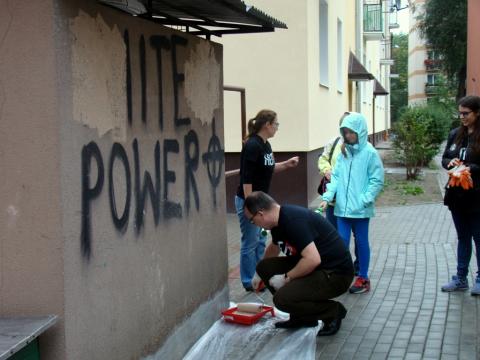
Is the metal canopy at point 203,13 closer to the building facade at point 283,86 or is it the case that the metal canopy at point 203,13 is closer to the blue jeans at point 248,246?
the blue jeans at point 248,246

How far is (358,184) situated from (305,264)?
1.72m

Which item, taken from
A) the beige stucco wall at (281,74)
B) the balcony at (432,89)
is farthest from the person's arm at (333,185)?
the balcony at (432,89)

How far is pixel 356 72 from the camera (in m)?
18.8

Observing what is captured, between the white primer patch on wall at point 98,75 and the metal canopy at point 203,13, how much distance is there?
21cm

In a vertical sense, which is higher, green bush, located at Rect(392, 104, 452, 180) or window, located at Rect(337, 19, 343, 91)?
window, located at Rect(337, 19, 343, 91)

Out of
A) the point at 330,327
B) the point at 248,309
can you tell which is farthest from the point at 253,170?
the point at 330,327

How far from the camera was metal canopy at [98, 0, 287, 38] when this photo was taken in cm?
396

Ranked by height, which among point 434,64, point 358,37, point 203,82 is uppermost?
point 434,64

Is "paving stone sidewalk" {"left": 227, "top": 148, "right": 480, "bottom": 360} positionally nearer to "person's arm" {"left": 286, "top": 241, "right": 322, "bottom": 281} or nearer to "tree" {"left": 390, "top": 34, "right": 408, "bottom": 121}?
"person's arm" {"left": 286, "top": 241, "right": 322, "bottom": 281}

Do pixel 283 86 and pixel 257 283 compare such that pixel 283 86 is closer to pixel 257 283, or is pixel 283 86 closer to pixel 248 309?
pixel 257 283

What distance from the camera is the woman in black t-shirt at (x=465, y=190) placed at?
5.85 m

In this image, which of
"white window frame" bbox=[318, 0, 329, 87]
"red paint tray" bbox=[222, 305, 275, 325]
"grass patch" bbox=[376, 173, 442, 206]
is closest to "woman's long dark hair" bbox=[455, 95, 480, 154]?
"red paint tray" bbox=[222, 305, 275, 325]

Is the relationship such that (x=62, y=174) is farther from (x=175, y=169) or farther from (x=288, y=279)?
(x=288, y=279)

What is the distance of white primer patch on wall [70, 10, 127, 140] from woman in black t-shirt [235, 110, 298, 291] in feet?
7.97
